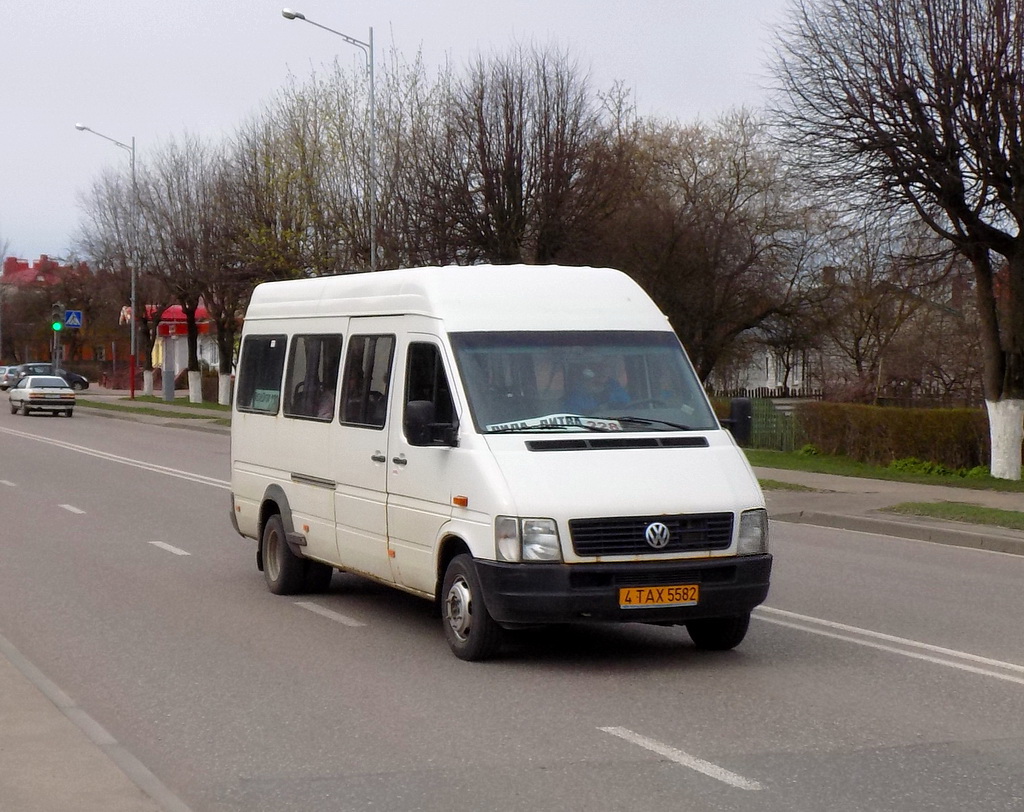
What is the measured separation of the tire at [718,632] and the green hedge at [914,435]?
1672 centimetres

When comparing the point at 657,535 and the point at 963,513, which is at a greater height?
the point at 657,535

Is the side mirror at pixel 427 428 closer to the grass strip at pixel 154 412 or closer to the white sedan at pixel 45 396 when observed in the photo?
the grass strip at pixel 154 412

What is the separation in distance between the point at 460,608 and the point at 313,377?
9.65 feet

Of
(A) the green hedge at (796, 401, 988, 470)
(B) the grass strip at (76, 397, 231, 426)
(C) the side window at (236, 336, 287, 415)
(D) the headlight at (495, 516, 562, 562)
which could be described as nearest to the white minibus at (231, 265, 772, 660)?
(D) the headlight at (495, 516, 562, 562)

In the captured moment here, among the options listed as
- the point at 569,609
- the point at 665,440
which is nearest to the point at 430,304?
the point at 665,440

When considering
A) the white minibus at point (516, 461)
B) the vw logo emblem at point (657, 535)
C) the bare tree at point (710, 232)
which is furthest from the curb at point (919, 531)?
the bare tree at point (710, 232)

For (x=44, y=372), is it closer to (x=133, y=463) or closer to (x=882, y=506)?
(x=133, y=463)

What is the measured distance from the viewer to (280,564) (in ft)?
36.1

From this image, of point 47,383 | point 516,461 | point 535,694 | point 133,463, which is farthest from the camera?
point 47,383

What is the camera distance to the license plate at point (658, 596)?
7.90 metres

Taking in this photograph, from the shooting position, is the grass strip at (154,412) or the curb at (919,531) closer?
the curb at (919,531)

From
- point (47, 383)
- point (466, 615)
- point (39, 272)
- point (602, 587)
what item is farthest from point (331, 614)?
point (39, 272)

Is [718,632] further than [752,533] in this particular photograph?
Yes

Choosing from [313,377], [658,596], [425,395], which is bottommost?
[658,596]
